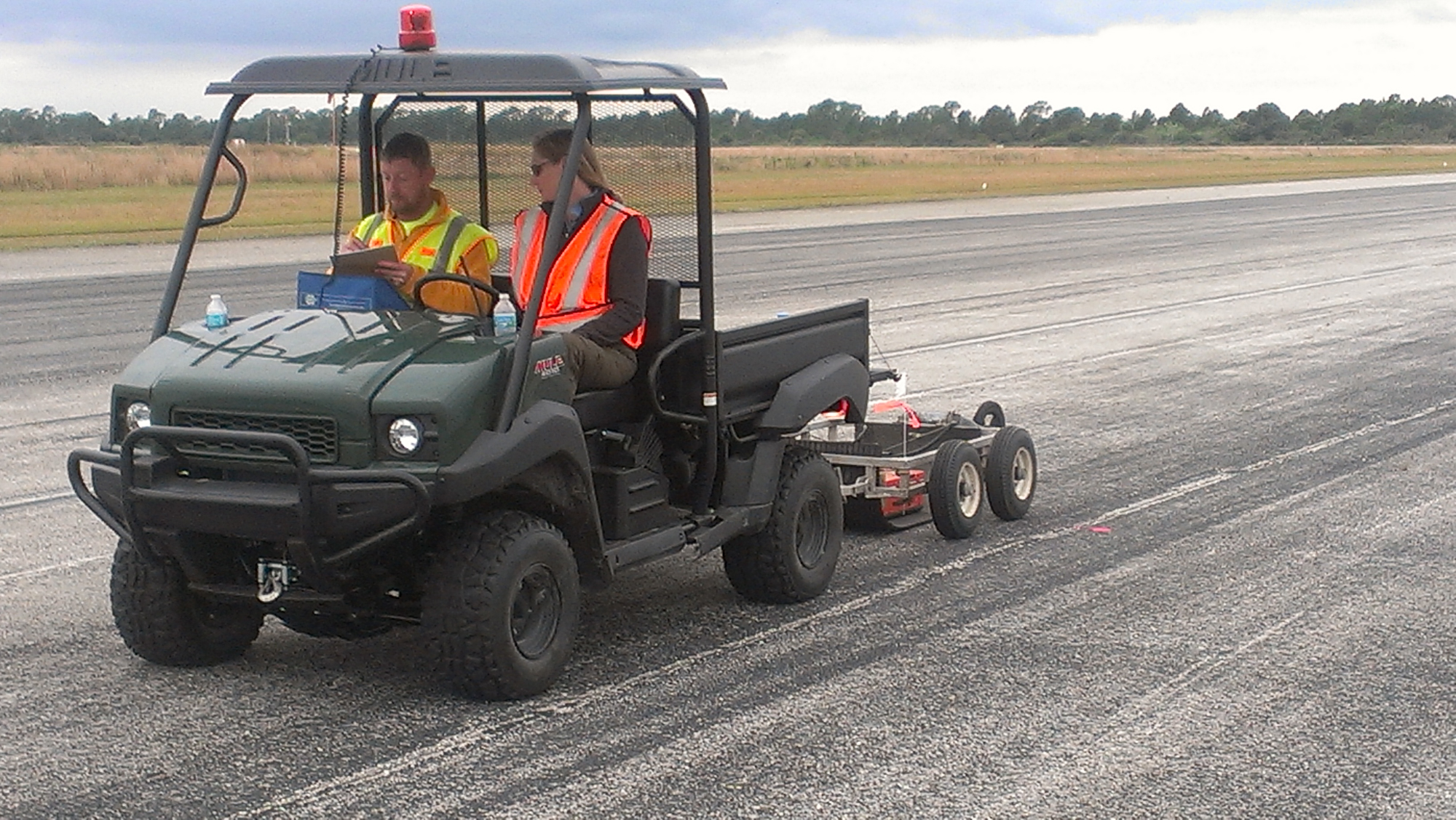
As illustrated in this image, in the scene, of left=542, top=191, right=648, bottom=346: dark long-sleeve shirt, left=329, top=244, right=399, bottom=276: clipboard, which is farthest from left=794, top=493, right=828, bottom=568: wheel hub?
left=329, top=244, right=399, bottom=276: clipboard

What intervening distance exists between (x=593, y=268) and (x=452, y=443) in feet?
3.74

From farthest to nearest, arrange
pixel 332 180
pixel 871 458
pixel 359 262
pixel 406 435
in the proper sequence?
pixel 871 458, pixel 332 180, pixel 359 262, pixel 406 435

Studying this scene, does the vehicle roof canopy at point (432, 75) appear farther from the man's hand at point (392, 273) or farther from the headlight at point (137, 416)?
the headlight at point (137, 416)

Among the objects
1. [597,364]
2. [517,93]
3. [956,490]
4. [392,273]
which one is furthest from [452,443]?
[956,490]

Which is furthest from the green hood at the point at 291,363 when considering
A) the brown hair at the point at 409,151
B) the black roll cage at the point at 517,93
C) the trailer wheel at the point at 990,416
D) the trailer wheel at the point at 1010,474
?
the trailer wheel at the point at 990,416

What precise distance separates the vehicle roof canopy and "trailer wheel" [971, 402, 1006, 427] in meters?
3.56

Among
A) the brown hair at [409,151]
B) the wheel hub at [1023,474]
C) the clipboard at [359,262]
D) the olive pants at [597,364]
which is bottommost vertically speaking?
the wheel hub at [1023,474]

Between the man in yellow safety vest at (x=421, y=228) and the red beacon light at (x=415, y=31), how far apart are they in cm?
70

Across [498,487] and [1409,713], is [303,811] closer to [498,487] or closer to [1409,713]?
[498,487]

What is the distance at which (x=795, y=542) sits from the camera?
22.4 ft

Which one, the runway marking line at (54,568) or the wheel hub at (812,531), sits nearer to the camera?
the wheel hub at (812,531)

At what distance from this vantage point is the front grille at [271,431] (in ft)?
17.2

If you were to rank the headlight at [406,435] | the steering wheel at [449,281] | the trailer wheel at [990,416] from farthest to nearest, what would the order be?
1. the trailer wheel at [990,416]
2. the steering wheel at [449,281]
3. the headlight at [406,435]

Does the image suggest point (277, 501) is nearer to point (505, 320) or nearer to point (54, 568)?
point (505, 320)
